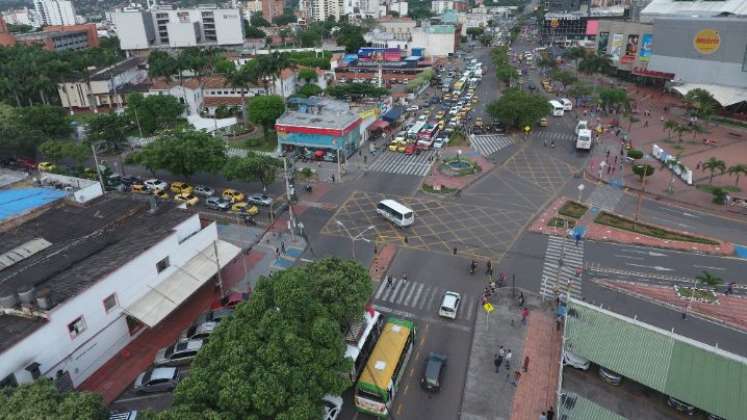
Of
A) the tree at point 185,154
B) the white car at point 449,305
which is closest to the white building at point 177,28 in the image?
the tree at point 185,154

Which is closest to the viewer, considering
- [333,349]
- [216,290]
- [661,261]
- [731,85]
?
[333,349]

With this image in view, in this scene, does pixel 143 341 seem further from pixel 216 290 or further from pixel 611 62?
pixel 611 62

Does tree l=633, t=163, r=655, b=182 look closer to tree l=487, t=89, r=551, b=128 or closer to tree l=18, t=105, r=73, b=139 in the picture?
tree l=487, t=89, r=551, b=128

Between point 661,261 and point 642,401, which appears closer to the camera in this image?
point 642,401

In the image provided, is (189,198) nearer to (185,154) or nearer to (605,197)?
(185,154)

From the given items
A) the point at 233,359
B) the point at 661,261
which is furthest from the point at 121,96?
the point at 661,261

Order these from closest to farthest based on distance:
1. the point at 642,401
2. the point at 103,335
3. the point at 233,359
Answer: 1. the point at 233,359
2. the point at 642,401
3. the point at 103,335

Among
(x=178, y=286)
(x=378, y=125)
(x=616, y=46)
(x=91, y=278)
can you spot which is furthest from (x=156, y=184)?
(x=616, y=46)
